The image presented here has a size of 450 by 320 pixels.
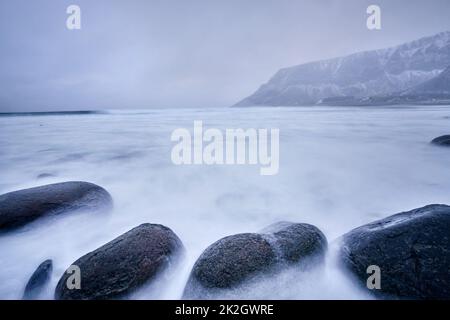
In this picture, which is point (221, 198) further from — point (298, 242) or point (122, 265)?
point (122, 265)

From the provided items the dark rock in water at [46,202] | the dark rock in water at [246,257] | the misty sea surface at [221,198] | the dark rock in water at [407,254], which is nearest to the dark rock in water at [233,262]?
the dark rock in water at [246,257]

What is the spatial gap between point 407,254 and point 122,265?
9.12 feet

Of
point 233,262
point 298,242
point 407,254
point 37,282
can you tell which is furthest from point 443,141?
point 37,282

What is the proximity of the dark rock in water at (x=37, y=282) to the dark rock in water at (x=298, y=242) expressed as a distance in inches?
98.9

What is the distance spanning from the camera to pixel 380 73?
166500 mm

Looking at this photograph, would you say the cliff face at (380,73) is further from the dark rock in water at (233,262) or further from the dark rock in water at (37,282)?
the dark rock in water at (37,282)

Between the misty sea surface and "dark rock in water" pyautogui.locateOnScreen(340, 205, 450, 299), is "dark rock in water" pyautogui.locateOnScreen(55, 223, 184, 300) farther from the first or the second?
"dark rock in water" pyautogui.locateOnScreen(340, 205, 450, 299)

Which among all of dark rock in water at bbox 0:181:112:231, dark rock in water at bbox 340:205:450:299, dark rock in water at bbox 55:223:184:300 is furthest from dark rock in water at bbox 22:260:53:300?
dark rock in water at bbox 340:205:450:299

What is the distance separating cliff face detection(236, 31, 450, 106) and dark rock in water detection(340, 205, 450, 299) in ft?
479

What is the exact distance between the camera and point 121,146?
32.6 feet

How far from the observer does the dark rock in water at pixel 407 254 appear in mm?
2158

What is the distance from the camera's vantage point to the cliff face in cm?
14912

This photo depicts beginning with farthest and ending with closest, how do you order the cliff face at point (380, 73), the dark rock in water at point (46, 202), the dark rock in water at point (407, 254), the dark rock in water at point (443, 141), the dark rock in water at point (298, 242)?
the cliff face at point (380, 73), the dark rock in water at point (443, 141), the dark rock in water at point (46, 202), the dark rock in water at point (298, 242), the dark rock in water at point (407, 254)
